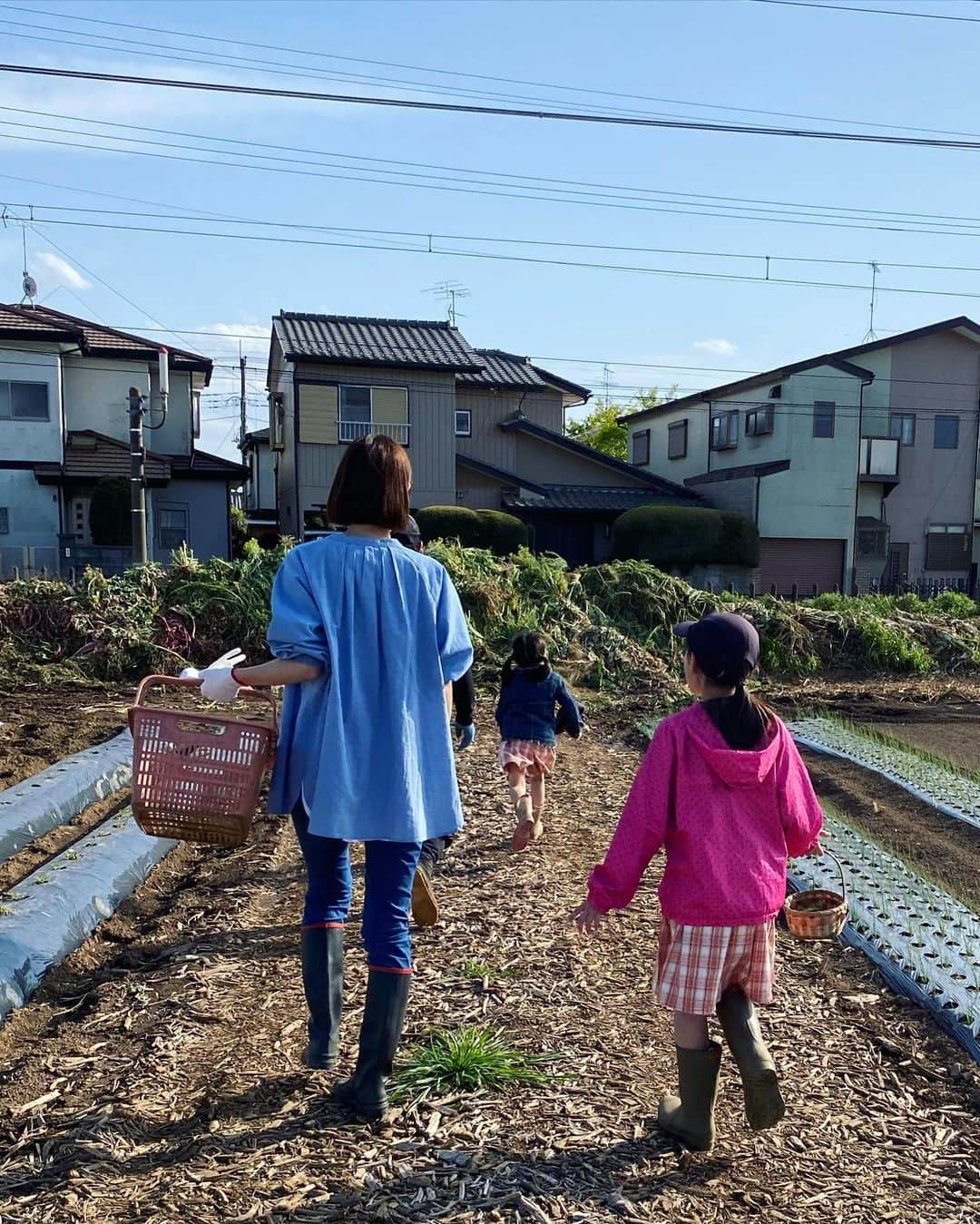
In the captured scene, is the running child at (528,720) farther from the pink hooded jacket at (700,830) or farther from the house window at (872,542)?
the house window at (872,542)

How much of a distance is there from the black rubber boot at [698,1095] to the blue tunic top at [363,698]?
0.83 m

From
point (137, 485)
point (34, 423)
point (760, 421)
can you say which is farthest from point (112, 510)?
point (760, 421)

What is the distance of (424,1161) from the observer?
Answer: 92.1 inches

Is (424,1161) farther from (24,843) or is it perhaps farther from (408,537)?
(24,843)

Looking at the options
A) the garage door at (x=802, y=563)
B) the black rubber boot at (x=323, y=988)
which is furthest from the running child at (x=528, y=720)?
the garage door at (x=802, y=563)

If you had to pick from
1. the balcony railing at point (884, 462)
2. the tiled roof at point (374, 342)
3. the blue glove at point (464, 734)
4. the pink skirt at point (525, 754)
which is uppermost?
the tiled roof at point (374, 342)

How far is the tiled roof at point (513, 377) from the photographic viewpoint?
25733mm

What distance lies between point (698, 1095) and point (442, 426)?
71.6 feet

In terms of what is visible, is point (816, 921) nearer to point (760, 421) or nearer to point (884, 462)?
point (760, 421)

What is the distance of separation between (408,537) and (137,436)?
1259cm

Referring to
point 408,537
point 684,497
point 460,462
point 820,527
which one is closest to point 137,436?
point 460,462

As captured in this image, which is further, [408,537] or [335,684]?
[408,537]

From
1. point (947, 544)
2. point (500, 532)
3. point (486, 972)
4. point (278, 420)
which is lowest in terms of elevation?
point (486, 972)

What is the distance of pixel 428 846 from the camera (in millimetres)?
3660
